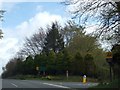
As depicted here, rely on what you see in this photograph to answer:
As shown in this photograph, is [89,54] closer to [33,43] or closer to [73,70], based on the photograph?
[73,70]

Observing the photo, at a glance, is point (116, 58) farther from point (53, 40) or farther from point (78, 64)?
point (53, 40)

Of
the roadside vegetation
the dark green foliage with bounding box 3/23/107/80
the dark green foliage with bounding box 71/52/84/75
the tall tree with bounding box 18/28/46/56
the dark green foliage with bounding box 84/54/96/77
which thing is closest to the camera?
the roadside vegetation

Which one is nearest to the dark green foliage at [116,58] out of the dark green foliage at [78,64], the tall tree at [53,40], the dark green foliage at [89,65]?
the dark green foliage at [89,65]

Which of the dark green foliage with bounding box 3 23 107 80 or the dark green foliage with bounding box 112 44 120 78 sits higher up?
the dark green foliage with bounding box 3 23 107 80

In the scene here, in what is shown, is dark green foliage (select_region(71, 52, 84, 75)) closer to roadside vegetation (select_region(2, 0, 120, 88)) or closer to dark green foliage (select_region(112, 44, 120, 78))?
roadside vegetation (select_region(2, 0, 120, 88))

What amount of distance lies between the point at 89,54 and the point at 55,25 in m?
41.4

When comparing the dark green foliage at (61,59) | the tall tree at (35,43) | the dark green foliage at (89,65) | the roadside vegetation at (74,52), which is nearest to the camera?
the roadside vegetation at (74,52)

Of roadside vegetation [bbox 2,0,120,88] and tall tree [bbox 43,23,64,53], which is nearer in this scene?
roadside vegetation [bbox 2,0,120,88]

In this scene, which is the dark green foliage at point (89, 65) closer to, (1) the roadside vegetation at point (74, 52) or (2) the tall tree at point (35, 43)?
(1) the roadside vegetation at point (74, 52)

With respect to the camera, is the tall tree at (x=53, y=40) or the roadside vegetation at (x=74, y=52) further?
the tall tree at (x=53, y=40)

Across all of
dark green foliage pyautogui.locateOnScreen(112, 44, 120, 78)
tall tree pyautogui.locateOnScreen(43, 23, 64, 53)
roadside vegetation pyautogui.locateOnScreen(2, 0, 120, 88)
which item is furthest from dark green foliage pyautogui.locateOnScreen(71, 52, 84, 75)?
dark green foliage pyautogui.locateOnScreen(112, 44, 120, 78)

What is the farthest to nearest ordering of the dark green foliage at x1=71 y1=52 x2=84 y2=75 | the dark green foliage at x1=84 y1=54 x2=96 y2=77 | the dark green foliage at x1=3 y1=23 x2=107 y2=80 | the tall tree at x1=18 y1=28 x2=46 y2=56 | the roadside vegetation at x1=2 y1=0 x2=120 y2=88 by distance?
the tall tree at x1=18 y1=28 x2=46 y2=56 → the dark green foliage at x1=71 y1=52 x2=84 y2=75 → the dark green foliage at x1=3 y1=23 x2=107 y2=80 → the dark green foliage at x1=84 y1=54 x2=96 y2=77 → the roadside vegetation at x1=2 y1=0 x2=120 y2=88

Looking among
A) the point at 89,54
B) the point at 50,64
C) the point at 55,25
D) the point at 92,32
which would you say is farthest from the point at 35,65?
the point at 92,32

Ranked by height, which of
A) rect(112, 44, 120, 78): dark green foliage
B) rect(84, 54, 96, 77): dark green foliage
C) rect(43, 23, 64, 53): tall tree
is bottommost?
rect(112, 44, 120, 78): dark green foliage
